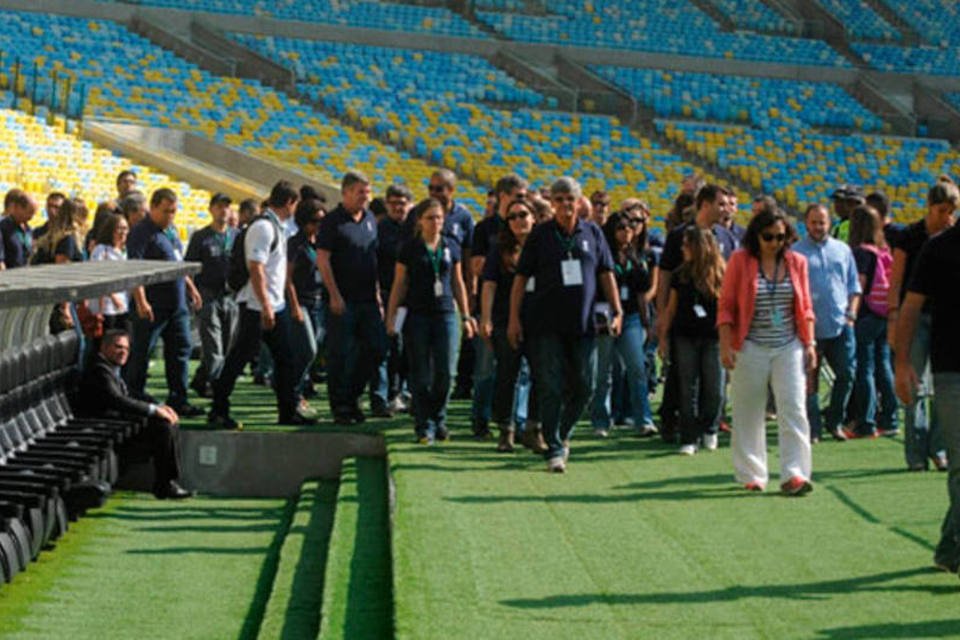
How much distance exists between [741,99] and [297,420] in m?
29.1

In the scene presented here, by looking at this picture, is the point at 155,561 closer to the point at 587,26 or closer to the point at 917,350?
the point at 917,350

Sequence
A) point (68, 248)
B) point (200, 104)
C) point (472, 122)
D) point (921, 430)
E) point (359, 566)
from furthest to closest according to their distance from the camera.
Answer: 1. point (472, 122)
2. point (200, 104)
3. point (68, 248)
4. point (921, 430)
5. point (359, 566)

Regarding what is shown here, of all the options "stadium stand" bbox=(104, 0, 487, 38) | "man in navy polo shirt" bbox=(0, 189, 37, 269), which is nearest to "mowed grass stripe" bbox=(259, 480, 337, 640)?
"man in navy polo shirt" bbox=(0, 189, 37, 269)

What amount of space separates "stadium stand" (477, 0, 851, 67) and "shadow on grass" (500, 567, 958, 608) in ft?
114

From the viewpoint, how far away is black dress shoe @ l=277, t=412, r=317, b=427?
1285 centimetres

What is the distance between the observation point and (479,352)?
12336 mm

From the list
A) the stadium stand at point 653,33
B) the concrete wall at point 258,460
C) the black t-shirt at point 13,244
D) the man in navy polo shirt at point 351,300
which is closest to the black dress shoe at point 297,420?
the man in navy polo shirt at point 351,300

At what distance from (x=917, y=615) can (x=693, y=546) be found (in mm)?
1541

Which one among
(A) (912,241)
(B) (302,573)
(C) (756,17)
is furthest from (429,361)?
(C) (756,17)

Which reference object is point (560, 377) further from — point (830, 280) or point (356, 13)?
point (356, 13)

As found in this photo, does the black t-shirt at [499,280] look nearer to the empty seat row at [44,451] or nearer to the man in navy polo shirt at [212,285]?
the empty seat row at [44,451]

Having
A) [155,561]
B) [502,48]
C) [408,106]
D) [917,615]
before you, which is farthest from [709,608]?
[502,48]

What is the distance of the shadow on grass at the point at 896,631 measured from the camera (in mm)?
6336

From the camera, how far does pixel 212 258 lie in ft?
49.3
